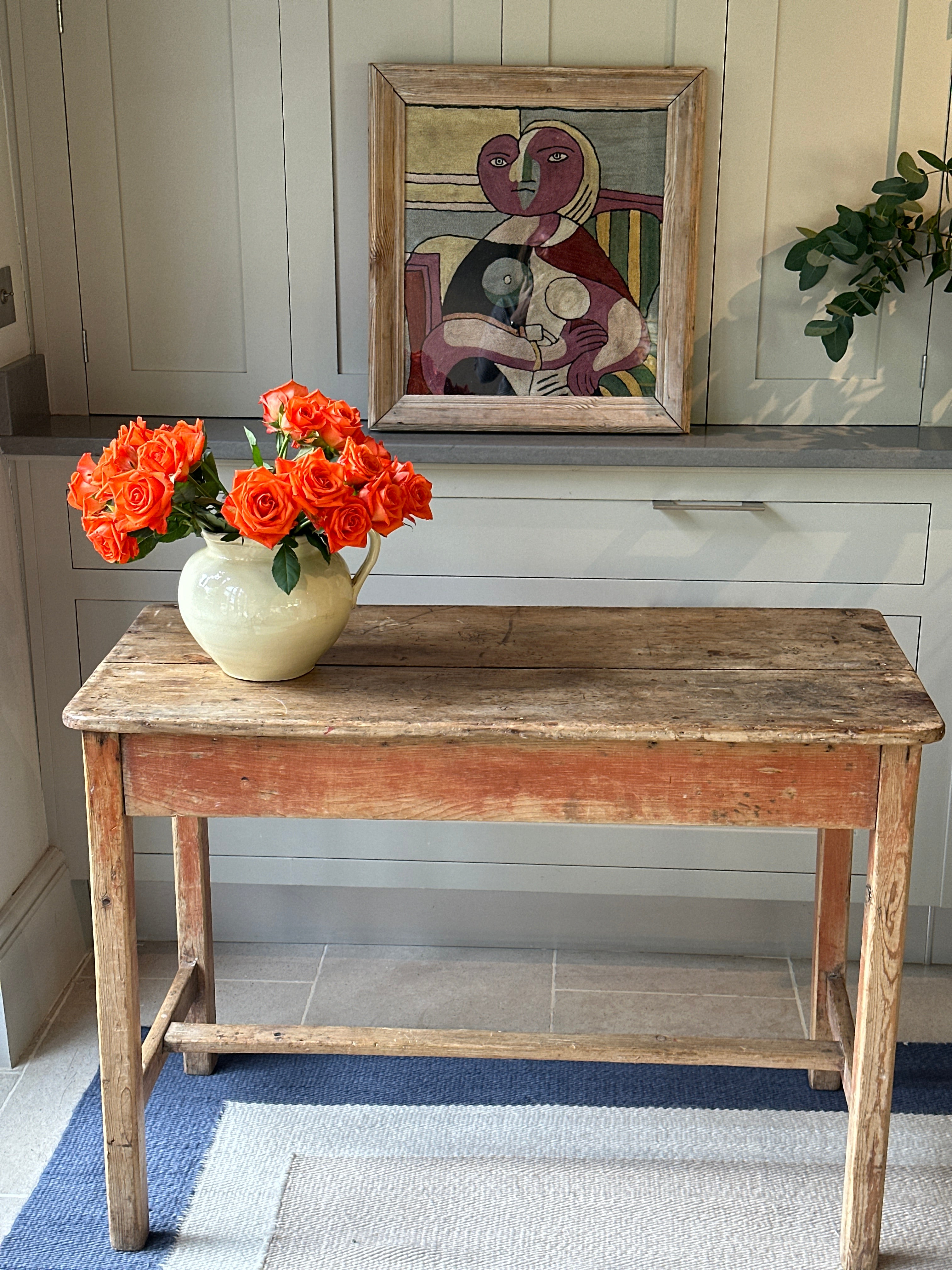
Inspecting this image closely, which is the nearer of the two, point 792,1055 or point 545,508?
point 792,1055

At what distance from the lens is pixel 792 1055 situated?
7.27 ft

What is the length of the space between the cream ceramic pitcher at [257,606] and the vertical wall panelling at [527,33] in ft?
4.34

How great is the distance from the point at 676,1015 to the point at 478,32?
213 cm

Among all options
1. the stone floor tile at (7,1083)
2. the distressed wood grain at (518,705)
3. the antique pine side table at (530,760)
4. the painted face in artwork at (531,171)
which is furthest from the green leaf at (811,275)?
the stone floor tile at (7,1083)

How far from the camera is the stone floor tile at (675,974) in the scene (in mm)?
2957

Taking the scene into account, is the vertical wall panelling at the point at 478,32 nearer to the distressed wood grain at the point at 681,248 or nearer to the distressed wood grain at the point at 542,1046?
the distressed wood grain at the point at 681,248

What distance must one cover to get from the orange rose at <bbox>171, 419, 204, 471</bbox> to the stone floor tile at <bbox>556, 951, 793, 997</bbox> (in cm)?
162

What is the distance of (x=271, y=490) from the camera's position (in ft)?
5.98

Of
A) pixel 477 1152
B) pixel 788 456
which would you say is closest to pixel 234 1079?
pixel 477 1152

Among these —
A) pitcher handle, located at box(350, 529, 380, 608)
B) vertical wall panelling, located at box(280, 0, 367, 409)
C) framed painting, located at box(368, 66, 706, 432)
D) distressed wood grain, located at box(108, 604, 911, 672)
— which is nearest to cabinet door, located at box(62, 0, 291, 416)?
vertical wall panelling, located at box(280, 0, 367, 409)

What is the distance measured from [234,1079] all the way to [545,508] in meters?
1.33

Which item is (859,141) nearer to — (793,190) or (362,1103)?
(793,190)

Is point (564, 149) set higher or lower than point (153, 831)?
higher

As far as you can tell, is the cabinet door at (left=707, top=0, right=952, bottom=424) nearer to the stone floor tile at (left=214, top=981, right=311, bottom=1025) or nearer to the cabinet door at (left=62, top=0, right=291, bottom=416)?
the cabinet door at (left=62, top=0, right=291, bottom=416)
